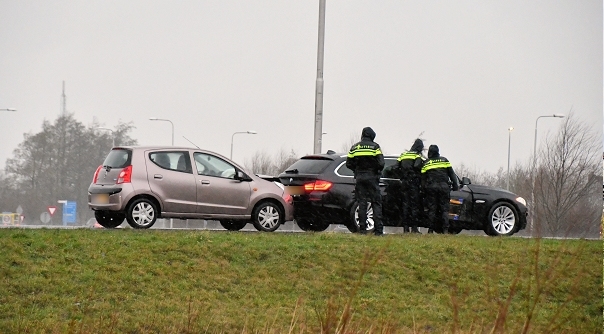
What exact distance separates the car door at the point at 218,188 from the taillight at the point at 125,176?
1153mm

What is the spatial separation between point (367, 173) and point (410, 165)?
1904 millimetres

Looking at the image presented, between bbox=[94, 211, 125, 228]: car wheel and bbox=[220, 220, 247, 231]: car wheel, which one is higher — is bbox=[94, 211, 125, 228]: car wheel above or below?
above

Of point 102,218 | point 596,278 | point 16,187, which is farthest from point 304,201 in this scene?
point 16,187

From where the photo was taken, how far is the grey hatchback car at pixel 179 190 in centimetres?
1558

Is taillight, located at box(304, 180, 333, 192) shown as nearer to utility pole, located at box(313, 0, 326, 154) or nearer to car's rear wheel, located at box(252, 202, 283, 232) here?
car's rear wheel, located at box(252, 202, 283, 232)

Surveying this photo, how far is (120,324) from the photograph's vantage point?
31.6ft

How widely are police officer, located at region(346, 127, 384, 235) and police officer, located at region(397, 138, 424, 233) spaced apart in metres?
1.52

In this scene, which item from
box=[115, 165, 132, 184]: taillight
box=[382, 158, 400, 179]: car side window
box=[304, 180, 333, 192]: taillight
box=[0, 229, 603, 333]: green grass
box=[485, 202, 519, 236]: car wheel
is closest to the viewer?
box=[0, 229, 603, 333]: green grass

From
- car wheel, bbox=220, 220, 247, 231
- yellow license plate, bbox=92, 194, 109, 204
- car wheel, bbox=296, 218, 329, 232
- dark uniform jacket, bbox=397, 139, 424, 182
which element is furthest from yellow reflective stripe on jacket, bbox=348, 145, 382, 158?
yellow license plate, bbox=92, 194, 109, 204

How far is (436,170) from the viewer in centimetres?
1720

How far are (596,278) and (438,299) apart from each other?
325 centimetres

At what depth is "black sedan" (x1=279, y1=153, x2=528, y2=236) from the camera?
17.0 m

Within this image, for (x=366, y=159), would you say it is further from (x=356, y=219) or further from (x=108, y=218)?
(x=108, y=218)

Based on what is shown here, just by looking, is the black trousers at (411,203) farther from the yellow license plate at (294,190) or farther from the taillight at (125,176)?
the taillight at (125,176)
